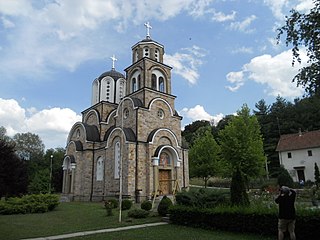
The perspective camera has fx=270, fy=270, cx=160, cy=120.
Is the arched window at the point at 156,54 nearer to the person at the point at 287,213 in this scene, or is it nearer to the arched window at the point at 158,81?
the arched window at the point at 158,81

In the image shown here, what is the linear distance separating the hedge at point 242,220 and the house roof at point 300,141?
32338mm

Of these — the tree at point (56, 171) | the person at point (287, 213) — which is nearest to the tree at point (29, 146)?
the tree at point (56, 171)

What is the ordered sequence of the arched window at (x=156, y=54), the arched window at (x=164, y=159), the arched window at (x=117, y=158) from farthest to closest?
the arched window at (x=156, y=54)
the arched window at (x=164, y=159)
the arched window at (x=117, y=158)

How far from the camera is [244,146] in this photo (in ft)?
91.5

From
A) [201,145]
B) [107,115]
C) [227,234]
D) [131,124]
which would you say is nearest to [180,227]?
[227,234]

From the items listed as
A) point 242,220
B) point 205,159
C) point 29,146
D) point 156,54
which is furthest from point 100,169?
point 29,146

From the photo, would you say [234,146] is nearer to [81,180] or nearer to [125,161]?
[125,161]

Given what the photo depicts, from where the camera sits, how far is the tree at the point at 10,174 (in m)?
17.9

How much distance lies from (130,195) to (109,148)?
505cm

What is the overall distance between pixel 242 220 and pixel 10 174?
15.8 meters

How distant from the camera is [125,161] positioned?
21.7m

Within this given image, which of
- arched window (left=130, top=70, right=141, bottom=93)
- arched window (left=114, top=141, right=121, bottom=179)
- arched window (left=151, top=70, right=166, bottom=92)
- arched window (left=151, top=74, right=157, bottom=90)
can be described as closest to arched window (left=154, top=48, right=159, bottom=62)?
arched window (left=151, top=70, right=166, bottom=92)

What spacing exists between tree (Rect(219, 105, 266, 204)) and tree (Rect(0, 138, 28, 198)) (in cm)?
1836

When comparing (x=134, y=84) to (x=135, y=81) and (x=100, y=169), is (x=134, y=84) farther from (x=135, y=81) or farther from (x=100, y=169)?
(x=100, y=169)
